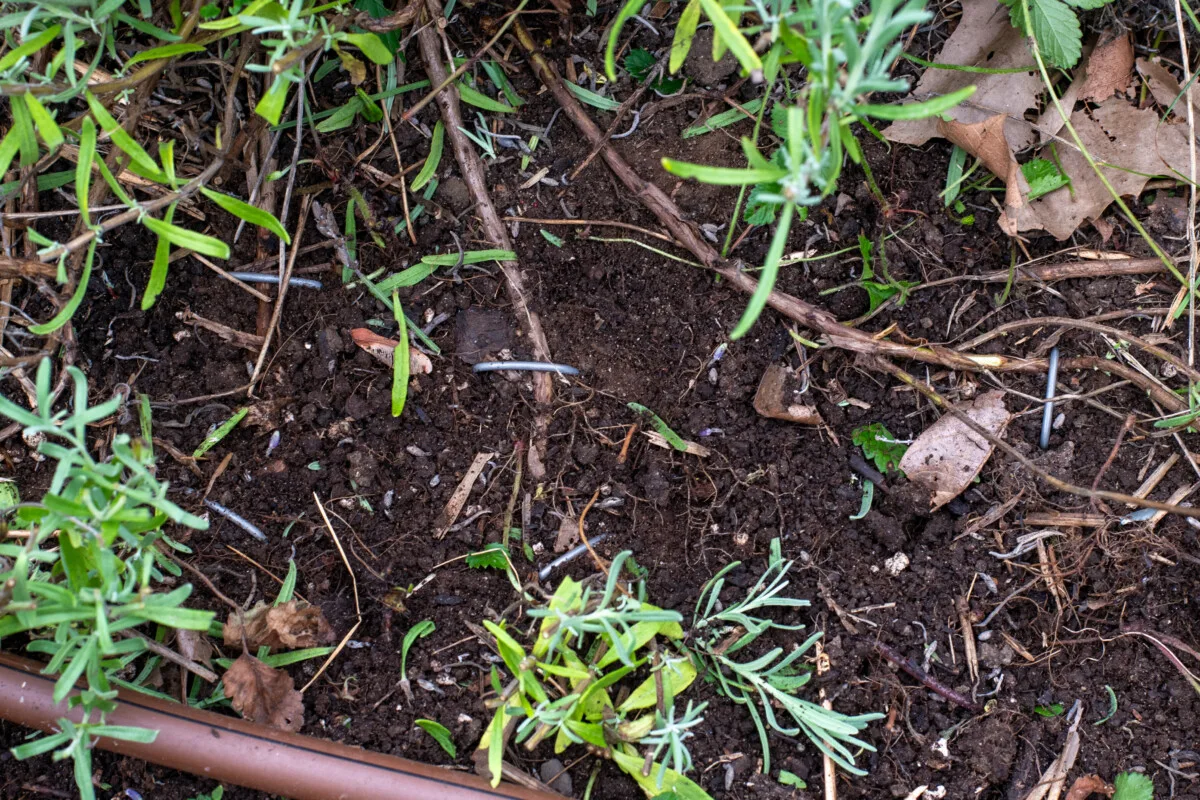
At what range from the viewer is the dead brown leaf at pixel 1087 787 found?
1.90m

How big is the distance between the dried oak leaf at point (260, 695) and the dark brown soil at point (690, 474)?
52mm

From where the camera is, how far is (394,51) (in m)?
1.97

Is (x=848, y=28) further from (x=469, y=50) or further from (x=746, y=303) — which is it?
(x=469, y=50)

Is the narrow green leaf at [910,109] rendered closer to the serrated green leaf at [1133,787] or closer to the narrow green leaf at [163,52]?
the narrow green leaf at [163,52]

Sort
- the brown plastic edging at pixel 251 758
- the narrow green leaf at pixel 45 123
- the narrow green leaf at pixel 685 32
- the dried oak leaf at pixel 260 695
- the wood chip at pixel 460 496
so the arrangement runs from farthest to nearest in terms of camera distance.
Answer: the wood chip at pixel 460 496 < the dried oak leaf at pixel 260 695 < the brown plastic edging at pixel 251 758 < the narrow green leaf at pixel 685 32 < the narrow green leaf at pixel 45 123

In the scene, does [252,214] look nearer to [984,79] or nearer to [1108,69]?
[984,79]

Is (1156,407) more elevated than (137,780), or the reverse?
(1156,407)

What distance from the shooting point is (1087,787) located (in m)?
1.91

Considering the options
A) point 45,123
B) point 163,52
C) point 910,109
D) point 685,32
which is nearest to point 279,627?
point 45,123

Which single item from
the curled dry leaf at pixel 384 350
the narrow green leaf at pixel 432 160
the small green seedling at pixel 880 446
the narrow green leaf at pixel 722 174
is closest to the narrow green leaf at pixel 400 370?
the curled dry leaf at pixel 384 350

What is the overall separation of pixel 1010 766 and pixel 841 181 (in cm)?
134

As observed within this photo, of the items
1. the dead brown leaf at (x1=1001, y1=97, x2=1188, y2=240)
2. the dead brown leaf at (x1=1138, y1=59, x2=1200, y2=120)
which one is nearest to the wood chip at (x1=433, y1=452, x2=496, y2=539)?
the dead brown leaf at (x1=1001, y1=97, x2=1188, y2=240)

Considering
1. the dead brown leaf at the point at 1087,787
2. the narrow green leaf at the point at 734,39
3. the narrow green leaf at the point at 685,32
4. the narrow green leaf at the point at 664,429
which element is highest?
the narrow green leaf at the point at 734,39

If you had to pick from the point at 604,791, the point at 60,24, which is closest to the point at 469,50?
the point at 60,24
